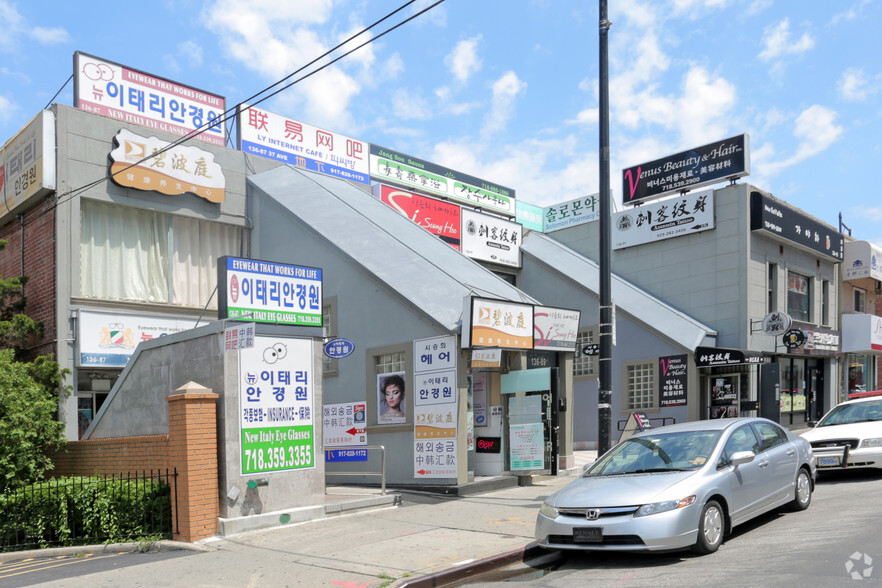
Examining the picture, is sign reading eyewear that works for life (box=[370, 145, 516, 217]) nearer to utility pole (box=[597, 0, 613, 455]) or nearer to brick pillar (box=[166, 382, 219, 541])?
utility pole (box=[597, 0, 613, 455])

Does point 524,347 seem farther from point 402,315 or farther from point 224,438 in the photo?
point 224,438

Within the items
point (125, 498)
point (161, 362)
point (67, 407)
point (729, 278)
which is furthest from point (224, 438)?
point (729, 278)

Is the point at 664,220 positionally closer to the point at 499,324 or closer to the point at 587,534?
the point at 499,324

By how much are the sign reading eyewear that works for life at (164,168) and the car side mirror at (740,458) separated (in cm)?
1379

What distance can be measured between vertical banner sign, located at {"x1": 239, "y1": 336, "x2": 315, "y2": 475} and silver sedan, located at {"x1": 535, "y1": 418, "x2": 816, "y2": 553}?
4.39 meters

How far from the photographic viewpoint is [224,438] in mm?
10664

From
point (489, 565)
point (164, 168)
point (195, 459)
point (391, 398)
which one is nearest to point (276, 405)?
point (195, 459)

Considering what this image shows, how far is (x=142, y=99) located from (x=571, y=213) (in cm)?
1618

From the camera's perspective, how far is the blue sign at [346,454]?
51.9ft

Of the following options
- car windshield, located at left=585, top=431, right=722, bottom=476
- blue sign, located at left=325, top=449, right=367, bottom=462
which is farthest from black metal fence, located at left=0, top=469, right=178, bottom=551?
car windshield, located at left=585, top=431, right=722, bottom=476

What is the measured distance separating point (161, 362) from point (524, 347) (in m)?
6.60

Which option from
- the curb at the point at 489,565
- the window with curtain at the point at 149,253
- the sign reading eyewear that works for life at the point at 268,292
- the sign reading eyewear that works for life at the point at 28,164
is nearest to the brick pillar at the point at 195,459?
the sign reading eyewear that works for life at the point at 268,292

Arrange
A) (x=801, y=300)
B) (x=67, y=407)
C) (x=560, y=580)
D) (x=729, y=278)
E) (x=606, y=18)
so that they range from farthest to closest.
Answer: (x=801, y=300) → (x=729, y=278) → (x=67, y=407) → (x=606, y=18) → (x=560, y=580)

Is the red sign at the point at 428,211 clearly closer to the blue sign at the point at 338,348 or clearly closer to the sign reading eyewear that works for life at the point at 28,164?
the blue sign at the point at 338,348
